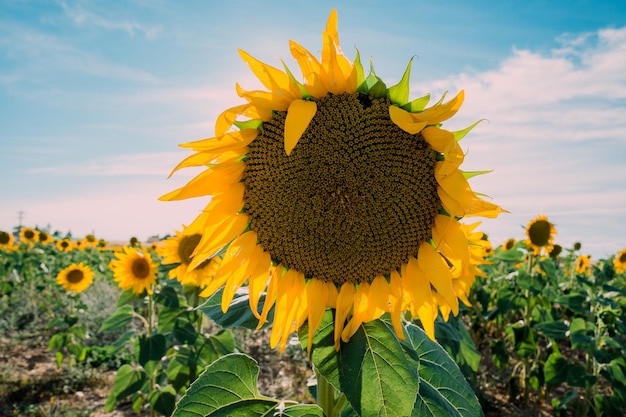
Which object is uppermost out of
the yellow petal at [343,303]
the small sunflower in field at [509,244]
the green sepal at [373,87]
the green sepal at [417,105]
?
the green sepal at [373,87]

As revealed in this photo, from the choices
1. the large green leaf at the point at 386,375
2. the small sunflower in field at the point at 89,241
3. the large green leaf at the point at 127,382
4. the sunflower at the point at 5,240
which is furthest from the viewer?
the small sunflower in field at the point at 89,241

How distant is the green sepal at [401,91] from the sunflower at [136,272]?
11.6ft

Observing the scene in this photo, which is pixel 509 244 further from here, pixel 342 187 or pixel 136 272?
pixel 342 187

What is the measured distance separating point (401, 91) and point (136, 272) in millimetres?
3852

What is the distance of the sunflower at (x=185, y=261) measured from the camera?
414 centimetres

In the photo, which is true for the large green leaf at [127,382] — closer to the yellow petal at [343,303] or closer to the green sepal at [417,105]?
the yellow petal at [343,303]

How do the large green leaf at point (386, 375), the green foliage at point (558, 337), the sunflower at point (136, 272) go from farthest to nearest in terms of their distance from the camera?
the sunflower at point (136, 272) < the green foliage at point (558, 337) < the large green leaf at point (386, 375)

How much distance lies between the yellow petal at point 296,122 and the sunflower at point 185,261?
2.98 metres

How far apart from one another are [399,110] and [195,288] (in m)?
3.22

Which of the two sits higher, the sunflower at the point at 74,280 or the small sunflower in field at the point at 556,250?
the small sunflower in field at the point at 556,250

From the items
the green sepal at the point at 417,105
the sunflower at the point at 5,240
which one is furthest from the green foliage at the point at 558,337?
the sunflower at the point at 5,240

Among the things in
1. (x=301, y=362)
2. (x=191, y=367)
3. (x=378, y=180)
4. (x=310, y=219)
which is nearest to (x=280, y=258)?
(x=310, y=219)

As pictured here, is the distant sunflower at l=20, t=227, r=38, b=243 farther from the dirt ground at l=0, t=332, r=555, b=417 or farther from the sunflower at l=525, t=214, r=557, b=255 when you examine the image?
the sunflower at l=525, t=214, r=557, b=255

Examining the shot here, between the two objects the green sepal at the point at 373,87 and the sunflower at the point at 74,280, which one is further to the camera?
the sunflower at the point at 74,280
